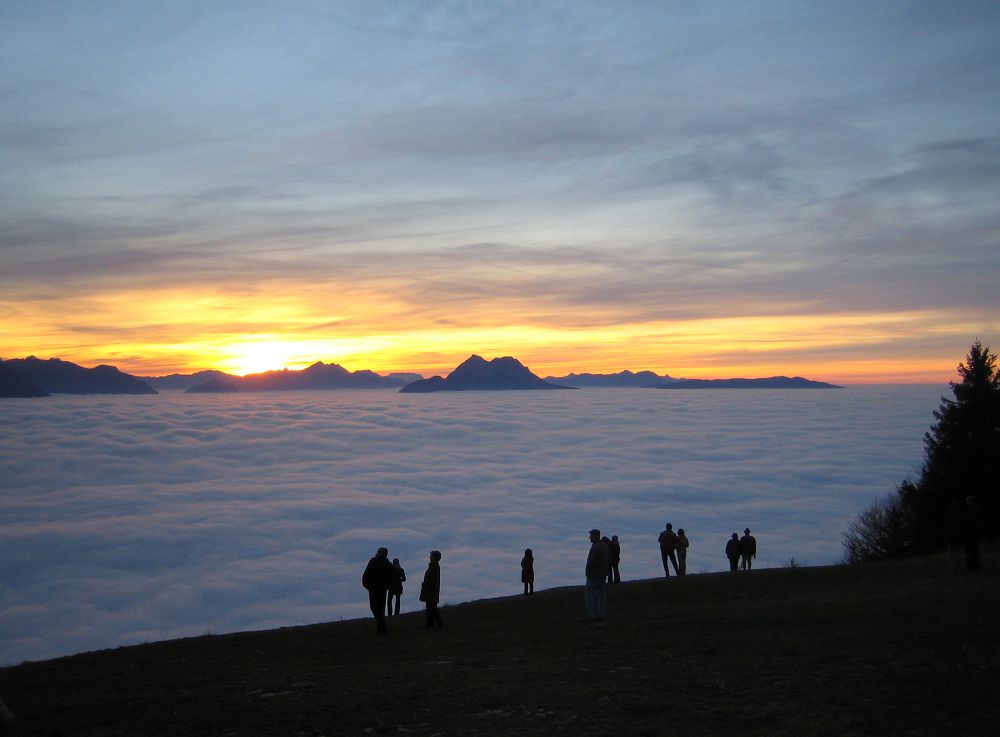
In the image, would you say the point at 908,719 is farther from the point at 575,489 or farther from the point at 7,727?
the point at 575,489

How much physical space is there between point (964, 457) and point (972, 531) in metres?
16.4

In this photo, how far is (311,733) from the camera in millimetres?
8180

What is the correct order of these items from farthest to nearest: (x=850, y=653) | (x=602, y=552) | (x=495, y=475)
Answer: (x=495, y=475) < (x=602, y=552) < (x=850, y=653)

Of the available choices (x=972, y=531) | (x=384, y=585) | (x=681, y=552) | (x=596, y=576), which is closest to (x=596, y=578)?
(x=596, y=576)

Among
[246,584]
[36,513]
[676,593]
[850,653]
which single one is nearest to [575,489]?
[246,584]

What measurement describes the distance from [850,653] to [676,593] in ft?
26.6

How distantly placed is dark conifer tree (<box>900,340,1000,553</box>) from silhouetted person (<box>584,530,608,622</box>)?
1980cm

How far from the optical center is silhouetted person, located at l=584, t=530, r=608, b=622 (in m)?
13.5

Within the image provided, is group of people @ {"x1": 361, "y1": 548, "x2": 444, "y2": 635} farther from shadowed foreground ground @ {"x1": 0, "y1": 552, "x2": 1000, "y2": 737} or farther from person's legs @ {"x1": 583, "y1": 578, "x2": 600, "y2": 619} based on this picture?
person's legs @ {"x1": 583, "y1": 578, "x2": 600, "y2": 619}

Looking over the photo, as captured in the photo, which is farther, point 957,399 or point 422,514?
point 422,514

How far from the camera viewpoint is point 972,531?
15.7 metres

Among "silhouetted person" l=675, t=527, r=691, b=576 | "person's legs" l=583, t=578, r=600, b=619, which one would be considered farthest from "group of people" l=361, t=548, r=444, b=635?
A: "silhouetted person" l=675, t=527, r=691, b=576

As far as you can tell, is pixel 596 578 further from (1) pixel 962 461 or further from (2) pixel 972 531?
(1) pixel 962 461

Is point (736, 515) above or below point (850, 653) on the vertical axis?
below
